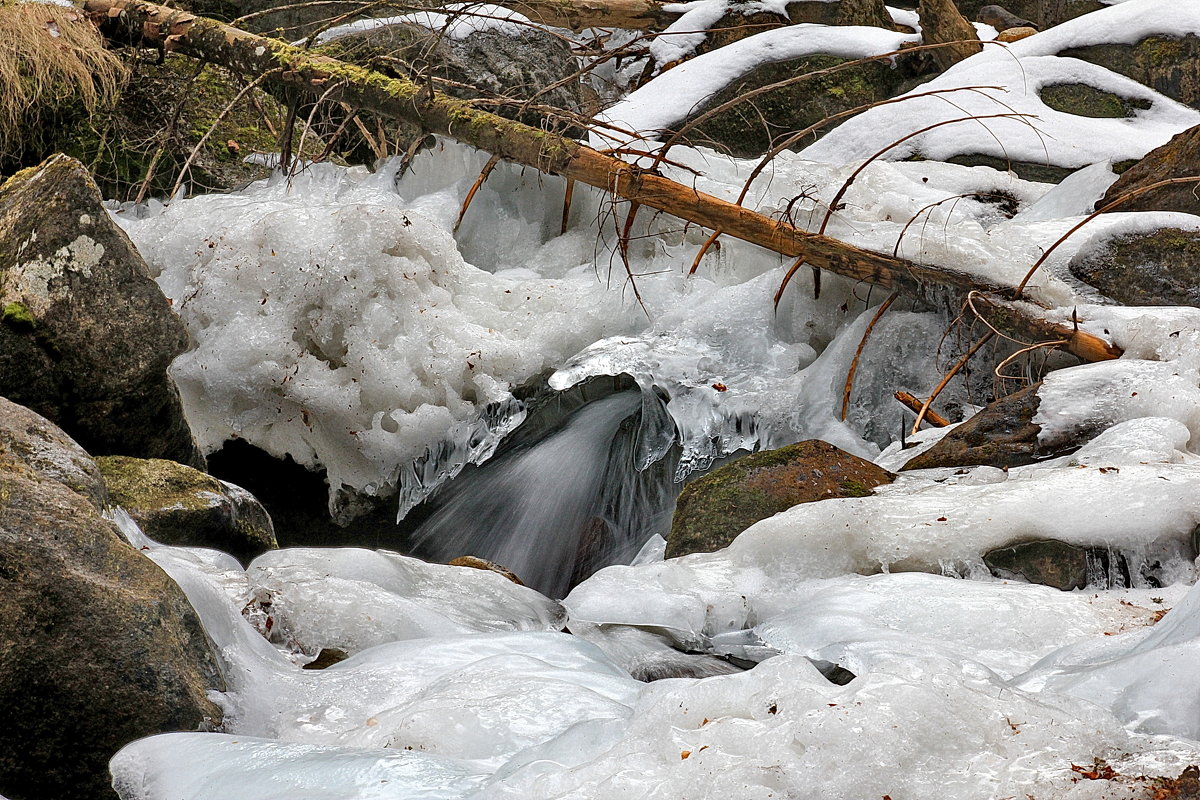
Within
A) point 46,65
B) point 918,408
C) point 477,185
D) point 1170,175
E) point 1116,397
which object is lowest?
point 918,408

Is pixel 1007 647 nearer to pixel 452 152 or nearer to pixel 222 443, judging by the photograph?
pixel 222 443

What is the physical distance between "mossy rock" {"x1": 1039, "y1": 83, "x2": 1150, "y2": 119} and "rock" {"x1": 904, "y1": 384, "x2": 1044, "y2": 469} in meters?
4.04

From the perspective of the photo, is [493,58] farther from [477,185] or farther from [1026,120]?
[1026,120]

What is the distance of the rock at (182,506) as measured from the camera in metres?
2.90

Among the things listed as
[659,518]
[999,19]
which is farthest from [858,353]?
[999,19]

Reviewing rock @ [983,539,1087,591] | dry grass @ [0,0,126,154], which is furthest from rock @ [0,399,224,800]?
dry grass @ [0,0,126,154]

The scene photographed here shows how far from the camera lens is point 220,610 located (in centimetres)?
236

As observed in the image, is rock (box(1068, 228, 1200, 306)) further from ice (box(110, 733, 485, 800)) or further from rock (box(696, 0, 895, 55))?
rock (box(696, 0, 895, 55))

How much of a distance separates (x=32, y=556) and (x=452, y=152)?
13.7ft

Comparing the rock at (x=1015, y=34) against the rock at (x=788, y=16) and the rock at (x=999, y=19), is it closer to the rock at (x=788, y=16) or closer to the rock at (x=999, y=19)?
the rock at (x=999, y=19)

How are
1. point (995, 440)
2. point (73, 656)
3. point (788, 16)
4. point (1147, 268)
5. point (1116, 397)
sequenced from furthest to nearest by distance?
point (788, 16) → point (1147, 268) → point (1116, 397) → point (995, 440) → point (73, 656)

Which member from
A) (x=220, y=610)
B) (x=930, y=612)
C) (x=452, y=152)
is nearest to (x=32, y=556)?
(x=220, y=610)

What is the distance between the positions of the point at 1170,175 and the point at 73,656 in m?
4.76

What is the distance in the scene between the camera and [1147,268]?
445cm
